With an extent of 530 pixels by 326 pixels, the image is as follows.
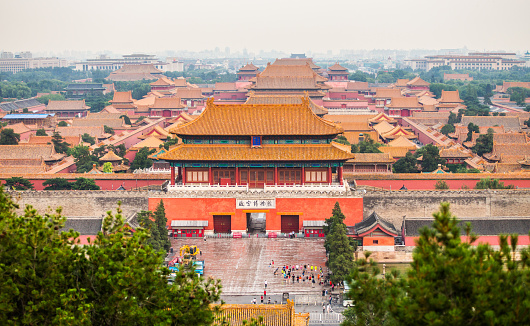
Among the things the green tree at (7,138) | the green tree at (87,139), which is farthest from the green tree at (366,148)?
the green tree at (7,138)

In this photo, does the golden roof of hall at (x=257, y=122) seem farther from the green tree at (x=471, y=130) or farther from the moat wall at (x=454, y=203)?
the green tree at (x=471, y=130)

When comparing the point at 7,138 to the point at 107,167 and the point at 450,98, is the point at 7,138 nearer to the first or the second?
the point at 107,167

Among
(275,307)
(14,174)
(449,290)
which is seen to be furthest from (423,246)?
(14,174)

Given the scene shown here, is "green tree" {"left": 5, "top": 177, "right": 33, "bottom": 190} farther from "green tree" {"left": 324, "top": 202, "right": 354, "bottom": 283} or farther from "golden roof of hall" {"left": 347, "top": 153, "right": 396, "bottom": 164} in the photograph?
"golden roof of hall" {"left": 347, "top": 153, "right": 396, "bottom": 164}

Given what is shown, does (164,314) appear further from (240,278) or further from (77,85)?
(77,85)

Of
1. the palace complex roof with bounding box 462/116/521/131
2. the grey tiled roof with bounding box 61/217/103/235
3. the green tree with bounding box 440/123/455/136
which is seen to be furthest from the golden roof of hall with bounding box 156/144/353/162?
the palace complex roof with bounding box 462/116/521/131
